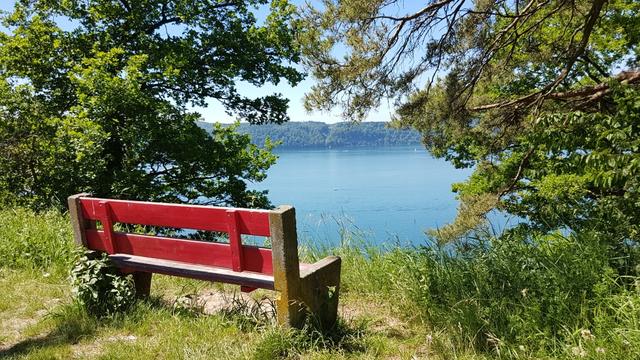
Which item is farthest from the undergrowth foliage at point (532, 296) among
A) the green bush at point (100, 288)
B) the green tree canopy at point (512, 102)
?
the green bush at point (100, 288)

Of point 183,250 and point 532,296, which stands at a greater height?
point 183,250

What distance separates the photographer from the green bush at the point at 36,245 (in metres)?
5.47

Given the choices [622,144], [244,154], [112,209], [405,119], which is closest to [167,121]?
[244,154]

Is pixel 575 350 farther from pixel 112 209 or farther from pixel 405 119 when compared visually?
pixel 405 119

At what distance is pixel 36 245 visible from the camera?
18.9 feet

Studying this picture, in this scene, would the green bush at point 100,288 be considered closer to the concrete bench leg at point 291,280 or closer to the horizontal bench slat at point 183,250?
the horizontal bench slat at point 183,250

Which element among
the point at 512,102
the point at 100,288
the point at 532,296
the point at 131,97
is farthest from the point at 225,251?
the point at 131,97

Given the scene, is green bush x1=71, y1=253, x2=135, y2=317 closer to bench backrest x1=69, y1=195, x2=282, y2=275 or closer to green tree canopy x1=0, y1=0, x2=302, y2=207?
bench backrest x1=69, y1=195, x2=282, y2=275

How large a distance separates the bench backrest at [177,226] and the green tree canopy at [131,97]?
326 inches

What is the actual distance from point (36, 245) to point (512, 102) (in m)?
7.60

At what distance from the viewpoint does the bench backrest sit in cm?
314

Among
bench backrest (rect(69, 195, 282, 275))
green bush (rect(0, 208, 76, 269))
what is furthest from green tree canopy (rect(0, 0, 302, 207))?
bench backrest (rect(69, 195, 282, 275))

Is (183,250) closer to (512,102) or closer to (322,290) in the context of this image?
(322,290)

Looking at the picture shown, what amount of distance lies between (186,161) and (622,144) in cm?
1212
